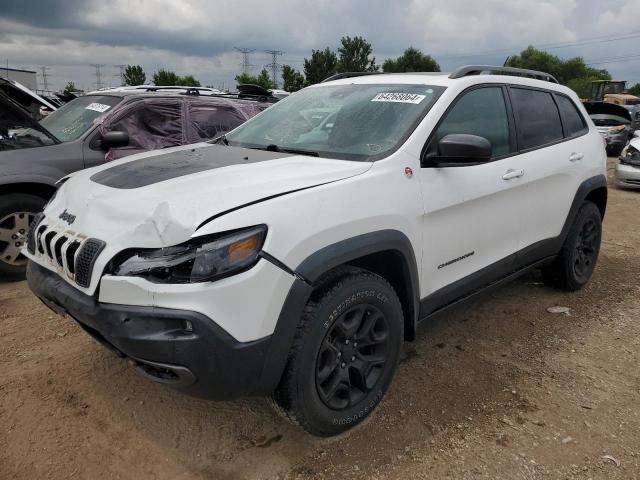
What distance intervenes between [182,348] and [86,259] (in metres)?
0.61

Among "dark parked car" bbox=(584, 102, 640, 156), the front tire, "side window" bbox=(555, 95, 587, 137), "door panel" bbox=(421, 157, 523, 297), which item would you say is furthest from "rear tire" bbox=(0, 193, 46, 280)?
"dark parked car" bbox=(584, 102, 640, 156)

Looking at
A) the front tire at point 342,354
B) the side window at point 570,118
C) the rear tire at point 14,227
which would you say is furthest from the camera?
the rear tire at point 14,227

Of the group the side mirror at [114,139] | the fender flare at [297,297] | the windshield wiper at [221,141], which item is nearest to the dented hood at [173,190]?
the fender flare at [297,297]

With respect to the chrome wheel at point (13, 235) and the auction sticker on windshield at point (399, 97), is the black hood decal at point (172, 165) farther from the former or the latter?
the chrome wheel at point (13, 235)

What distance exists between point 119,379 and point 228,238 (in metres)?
1.57

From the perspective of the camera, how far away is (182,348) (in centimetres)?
197

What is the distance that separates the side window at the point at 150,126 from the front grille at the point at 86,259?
3188mm

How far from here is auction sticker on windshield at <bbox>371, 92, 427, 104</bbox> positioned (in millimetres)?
3066

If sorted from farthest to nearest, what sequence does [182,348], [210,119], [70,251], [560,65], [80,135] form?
[560,65] → [210,119] → [80,135] → [70,251] → [182,348]

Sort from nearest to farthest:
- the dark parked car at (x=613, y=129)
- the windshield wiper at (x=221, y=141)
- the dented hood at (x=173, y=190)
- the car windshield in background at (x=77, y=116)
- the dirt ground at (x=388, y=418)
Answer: the dented hood at (x=173, y=190)
the dirt ground at (x=388, y=418)
the windshield wiper at (x=221, y=141)
the car windshield in background at (x=77, y=116)
the dark parked car at (x=613, y=129)

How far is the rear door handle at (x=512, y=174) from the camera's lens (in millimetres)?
3342

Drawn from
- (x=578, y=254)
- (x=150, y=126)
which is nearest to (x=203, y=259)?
(x=578, y=254)

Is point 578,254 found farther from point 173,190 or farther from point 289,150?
point 173,190

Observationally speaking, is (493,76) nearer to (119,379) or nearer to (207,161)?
(207,161)
